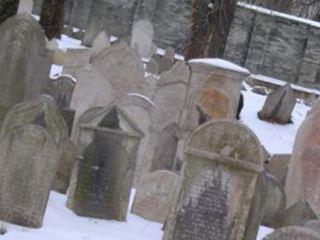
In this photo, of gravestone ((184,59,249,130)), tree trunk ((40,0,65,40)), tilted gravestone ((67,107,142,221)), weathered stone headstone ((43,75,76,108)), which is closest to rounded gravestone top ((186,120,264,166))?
tilted gravestone ((67,107,142,221))

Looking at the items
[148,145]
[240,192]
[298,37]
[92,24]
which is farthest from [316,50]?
[240,192]

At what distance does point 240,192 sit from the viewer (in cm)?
708

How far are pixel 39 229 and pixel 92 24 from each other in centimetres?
1824

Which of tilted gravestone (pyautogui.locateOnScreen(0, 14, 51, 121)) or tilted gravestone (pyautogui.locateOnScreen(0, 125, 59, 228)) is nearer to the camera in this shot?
tilted gravestone (pyautogui.locateOnScreen(0, 125, 59, 228))

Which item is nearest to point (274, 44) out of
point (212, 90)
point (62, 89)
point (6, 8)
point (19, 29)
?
point (6, 8)

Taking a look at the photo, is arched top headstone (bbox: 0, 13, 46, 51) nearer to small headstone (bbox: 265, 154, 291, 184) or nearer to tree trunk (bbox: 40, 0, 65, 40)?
small headstone (bbox: 265, 154, 291, 184)

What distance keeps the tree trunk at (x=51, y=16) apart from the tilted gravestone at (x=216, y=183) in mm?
14685

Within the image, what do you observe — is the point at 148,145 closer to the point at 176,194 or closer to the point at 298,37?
the point at 176,194

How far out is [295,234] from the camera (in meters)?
6.44

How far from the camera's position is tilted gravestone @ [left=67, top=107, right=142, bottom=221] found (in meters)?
7.74

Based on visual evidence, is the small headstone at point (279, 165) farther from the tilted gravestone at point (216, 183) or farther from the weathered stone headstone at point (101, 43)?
the weathered stone headstone at point (101, 43)

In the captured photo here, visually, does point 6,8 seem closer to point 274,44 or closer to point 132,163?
point 132,163

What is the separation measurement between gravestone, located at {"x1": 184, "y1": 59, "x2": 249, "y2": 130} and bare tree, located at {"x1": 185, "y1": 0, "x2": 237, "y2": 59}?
5549mm

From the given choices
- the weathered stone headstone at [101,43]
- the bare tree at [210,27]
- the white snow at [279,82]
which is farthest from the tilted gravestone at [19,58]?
the white snow at [279,82]
